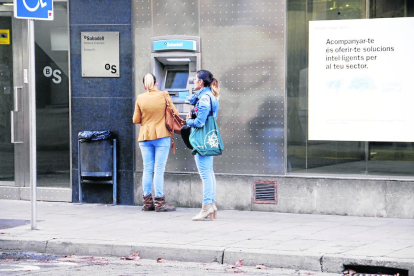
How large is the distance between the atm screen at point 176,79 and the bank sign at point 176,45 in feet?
1.26

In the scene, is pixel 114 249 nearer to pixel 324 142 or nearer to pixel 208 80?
pixel 208 80

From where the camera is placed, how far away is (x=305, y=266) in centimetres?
735

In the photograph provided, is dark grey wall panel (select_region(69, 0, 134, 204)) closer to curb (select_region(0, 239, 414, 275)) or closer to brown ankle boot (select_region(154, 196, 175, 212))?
brown ankle boot (select_region(154, 196, 175, 212))

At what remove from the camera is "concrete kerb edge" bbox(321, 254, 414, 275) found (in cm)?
701

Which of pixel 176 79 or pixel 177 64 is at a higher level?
pixel 177 64

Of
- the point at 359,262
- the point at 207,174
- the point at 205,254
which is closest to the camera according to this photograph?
the point at 359,262

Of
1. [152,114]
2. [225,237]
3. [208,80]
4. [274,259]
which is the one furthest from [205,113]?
[274,259]

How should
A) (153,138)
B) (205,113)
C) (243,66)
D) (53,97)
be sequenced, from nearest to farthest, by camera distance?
1. (205,113)
2. (153,138)
3. (243,66)
4. (53,97)

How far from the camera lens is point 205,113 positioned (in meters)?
9.60

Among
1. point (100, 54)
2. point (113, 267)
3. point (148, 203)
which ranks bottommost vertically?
point (113, 267)

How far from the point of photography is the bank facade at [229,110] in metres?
10.5

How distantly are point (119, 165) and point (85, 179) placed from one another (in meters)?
0.55

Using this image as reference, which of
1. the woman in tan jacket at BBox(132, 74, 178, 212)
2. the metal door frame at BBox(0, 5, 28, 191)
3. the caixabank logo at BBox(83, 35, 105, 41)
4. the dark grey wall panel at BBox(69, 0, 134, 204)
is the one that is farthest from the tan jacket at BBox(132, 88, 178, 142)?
the metal door frame at BBox(0, 5, 28, 191)

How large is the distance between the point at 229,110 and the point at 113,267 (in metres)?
4.13
